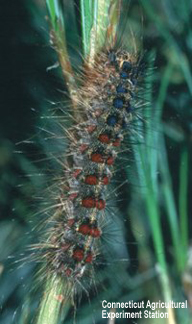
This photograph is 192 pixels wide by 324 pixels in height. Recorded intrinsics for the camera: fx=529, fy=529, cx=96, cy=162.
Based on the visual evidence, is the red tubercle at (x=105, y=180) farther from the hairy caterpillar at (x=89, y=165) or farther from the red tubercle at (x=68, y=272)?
the red tubercle at (x=68, y=272)

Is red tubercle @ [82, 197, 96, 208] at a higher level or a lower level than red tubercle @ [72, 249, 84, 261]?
higher

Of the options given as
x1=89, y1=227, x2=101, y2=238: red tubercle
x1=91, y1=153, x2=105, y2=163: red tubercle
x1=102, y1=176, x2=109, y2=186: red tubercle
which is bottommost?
x1=89, y1=227, x2=101, y2=238: red tubercle

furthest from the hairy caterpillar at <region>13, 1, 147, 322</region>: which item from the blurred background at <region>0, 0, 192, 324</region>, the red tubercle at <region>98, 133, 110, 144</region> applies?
the blurred background at <region>0, 0, 192, 324</region>

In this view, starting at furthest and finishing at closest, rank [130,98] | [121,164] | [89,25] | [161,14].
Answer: [161,14] → [121,164] → [130,98] → [89,25]

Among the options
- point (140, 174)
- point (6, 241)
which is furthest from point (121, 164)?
point (6, 241)

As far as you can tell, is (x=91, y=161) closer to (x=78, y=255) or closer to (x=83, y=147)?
(x=83, y=147)

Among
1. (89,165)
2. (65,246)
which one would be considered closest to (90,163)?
(89,165)

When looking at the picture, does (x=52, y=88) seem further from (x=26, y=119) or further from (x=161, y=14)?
(x=161, y=14)

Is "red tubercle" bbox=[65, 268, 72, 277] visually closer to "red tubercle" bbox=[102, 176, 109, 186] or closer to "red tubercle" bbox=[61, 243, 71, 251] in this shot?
"red tubercle" bbox=[61, 243, 71, 251]
